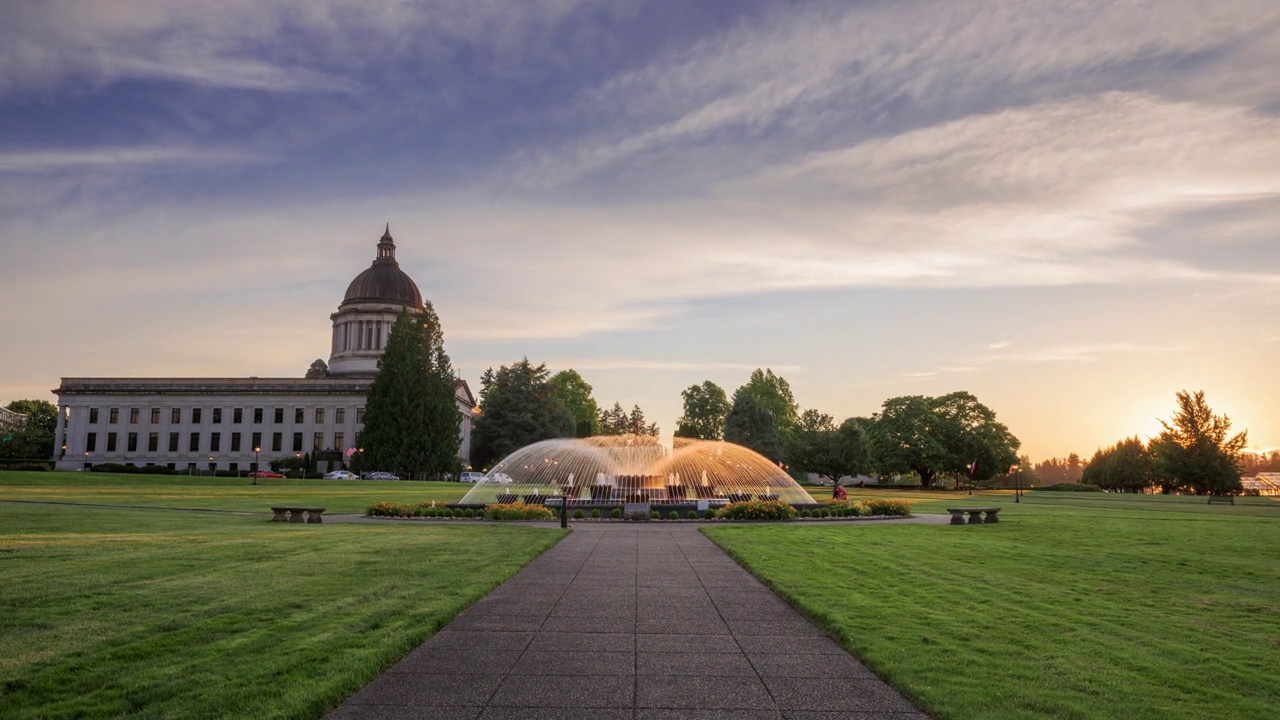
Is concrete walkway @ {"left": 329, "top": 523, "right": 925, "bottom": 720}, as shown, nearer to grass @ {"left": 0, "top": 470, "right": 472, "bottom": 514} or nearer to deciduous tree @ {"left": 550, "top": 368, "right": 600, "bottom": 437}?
grass @ {"left": 0, "top": 470, "right": 472, "bottom": 514}

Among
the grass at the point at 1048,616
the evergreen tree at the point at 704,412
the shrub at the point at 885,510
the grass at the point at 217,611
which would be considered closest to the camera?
the grass at the point at 217,611

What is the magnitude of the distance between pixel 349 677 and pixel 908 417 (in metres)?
98.1

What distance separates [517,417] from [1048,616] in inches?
3792

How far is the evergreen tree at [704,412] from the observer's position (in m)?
140

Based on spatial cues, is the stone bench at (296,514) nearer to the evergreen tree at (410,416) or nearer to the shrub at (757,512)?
the shrub at (757,512)

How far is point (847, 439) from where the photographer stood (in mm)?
91188

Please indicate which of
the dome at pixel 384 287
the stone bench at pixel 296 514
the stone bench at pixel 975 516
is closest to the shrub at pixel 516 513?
the stone bench at pixel 296 514

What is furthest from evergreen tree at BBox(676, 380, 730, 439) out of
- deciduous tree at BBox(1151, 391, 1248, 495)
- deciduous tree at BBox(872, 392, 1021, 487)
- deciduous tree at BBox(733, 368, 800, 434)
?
deciduous tree at BBox(1151, 391, 1248, 495)

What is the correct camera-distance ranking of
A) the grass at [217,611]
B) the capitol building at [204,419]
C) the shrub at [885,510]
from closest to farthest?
the grass at [217,611]
the shrub at [885,510]
the capitol building at [204,419]

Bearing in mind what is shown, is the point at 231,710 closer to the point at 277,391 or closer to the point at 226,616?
the point at 226,616

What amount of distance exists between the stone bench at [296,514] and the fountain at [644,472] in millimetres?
11252

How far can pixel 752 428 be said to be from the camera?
353 ft

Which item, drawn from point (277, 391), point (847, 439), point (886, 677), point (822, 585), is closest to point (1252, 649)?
point (886, 677)

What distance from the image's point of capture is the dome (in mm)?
126625
